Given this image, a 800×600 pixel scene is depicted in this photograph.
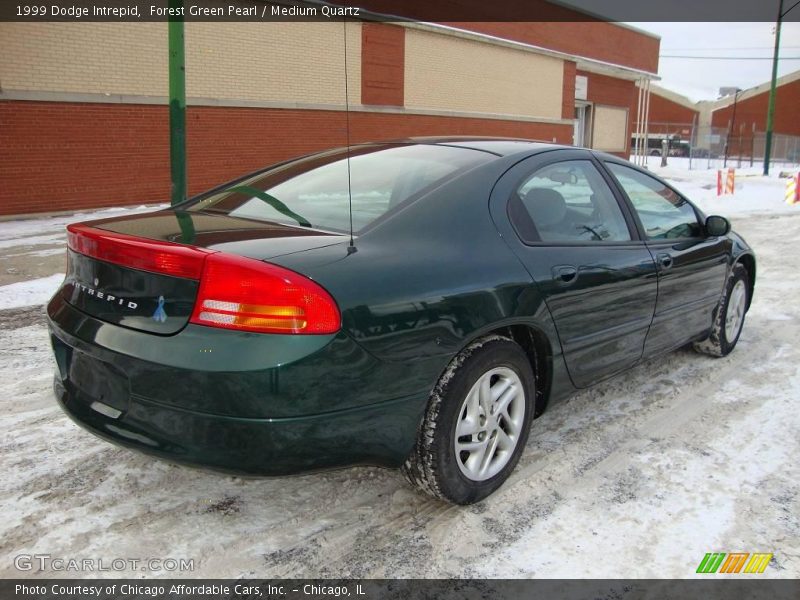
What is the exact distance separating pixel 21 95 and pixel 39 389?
9.39 meters

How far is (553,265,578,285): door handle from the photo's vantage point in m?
3.05

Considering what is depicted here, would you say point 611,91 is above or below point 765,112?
below

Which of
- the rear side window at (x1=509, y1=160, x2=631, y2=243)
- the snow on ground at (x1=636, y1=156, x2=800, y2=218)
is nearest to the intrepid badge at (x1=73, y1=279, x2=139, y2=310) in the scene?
the rear side window at (x1=509, y1=160, x2=631, y2=243)

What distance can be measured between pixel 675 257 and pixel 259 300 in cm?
268

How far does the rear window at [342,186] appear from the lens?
2852mm

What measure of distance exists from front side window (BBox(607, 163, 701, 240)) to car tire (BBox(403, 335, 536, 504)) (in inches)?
57.9

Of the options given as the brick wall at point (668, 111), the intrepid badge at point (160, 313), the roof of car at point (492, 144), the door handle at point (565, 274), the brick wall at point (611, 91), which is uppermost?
the brick wall at point (668, 111)

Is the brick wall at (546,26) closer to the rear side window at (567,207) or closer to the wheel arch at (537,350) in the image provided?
the rear side window at (567,207)

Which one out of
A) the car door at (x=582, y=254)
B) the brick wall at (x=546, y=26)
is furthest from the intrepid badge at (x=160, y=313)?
the brick wall at (x=546, y=26)

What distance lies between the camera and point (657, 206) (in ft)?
13.3

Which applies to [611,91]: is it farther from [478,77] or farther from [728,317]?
[728,317]

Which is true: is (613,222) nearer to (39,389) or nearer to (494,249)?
(494,249)

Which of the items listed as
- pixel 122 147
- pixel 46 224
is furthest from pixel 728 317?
pixel 122 147

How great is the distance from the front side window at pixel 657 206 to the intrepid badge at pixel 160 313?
2.62m
